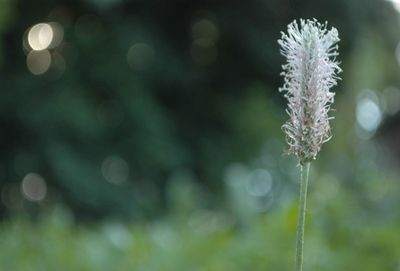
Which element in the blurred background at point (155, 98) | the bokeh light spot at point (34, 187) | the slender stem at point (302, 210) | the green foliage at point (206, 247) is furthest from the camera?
the bokeh light spot at point (34, 187)

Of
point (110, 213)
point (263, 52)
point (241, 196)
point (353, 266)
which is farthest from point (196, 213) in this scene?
point (263, 52)

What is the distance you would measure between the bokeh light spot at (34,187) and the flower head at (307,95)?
6.52 m

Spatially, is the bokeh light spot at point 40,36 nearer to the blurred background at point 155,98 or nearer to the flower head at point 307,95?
the blurred background at point 155,98

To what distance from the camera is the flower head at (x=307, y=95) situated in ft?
3.10

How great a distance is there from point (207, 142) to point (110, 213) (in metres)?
1.05

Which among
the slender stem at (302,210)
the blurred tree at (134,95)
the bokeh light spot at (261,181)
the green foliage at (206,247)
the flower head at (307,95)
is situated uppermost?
the blurred tree at (134,95)

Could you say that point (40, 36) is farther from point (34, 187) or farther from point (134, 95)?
point (34, 187)

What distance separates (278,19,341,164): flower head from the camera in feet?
3.10

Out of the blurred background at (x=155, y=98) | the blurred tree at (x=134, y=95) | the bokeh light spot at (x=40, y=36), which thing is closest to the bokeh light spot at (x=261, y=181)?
the blurred background at (x=155, y=98)

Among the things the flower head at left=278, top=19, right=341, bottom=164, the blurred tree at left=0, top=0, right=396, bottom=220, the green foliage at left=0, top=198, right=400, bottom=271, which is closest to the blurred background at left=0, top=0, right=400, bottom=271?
the blurred tree at left=0, top=0, right=396, bottom=220

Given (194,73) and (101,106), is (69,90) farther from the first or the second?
(194,73)

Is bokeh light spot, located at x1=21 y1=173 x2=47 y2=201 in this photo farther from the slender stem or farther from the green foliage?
the slender stem

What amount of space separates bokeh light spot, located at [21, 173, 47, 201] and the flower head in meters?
6.52

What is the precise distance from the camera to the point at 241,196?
3.97 m
